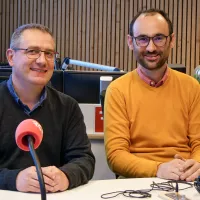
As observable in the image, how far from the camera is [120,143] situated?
6.92ft

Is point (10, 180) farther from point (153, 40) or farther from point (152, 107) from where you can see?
point (153, 40)

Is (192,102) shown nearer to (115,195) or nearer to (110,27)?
(115,195)

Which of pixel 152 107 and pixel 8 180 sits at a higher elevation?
pixel 152 107

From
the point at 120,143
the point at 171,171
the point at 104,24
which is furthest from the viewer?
the point at 104,24

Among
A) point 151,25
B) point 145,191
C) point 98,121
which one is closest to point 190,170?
point 145,191

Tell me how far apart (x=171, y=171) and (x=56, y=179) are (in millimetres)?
574

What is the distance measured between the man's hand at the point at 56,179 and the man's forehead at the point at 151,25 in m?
1.08

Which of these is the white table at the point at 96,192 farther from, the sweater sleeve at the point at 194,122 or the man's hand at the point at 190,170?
the sweater sleeve at the point at 194,122

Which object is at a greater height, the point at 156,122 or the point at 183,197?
the point at 156,122

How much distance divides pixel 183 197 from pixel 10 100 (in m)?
0.91

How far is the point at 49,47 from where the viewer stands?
70.2 inches

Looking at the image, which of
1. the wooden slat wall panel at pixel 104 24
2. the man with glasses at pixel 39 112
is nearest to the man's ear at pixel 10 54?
the man with glasses at pixel 39 112

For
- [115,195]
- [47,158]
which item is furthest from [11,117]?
[115,195]

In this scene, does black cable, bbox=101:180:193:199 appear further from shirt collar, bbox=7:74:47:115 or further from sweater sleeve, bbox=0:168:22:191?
shirt collar, bbox=7:74:47:115
